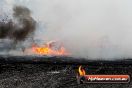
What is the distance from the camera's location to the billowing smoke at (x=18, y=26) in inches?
3063

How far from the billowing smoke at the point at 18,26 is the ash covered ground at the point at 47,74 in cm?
1550

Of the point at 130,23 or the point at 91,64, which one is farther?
the point at 130,23

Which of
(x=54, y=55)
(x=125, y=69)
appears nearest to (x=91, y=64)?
(x=125, y=69)

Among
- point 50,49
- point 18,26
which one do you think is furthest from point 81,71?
point 18,26

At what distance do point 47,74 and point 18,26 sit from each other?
83.1ft

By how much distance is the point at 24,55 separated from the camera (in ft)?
242

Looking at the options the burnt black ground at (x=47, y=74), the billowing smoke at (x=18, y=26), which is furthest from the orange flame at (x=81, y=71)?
the billowing smoke at (x=18, y=26)

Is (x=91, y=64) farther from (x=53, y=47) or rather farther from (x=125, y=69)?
(x=53, y=47)

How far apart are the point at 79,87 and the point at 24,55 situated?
930 inches

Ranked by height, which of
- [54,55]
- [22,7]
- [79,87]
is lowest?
[79,87]

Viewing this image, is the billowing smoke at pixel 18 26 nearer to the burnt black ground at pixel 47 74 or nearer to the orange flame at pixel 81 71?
the burnt black ground at pixel 47 74

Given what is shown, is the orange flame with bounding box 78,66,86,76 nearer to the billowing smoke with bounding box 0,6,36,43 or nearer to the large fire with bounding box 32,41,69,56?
the large fire with bounding box 32,41,69,56

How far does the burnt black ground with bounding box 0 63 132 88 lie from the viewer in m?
53.8

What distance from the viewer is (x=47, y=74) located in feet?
192
